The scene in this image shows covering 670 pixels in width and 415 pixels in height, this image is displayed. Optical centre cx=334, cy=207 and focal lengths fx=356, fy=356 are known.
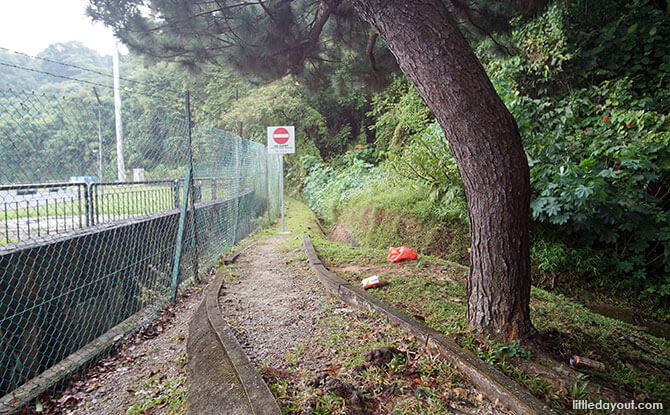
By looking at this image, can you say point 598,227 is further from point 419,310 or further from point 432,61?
point 432,61

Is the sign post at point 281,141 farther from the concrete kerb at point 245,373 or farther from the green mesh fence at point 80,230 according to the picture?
the concrete kerb at point 245,373

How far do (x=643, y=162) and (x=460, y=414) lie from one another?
4075 millimetres

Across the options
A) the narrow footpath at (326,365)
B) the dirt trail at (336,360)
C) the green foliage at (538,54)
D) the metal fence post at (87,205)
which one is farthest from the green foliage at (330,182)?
the metal fence post at (87,205)

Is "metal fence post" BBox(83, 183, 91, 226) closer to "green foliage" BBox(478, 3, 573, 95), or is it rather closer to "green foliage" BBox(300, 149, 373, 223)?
"green foliage" BBox(478, 3, 573, 95)

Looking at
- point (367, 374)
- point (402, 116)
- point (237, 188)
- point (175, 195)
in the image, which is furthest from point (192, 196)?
point (402, 116)

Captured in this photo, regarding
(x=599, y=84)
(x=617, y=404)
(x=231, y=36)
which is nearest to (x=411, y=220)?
(x=599, y=84)

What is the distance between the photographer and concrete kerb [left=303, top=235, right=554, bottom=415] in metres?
1.79

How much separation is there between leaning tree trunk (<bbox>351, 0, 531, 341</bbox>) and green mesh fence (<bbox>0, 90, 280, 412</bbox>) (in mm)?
2300

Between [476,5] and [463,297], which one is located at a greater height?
[476,5]

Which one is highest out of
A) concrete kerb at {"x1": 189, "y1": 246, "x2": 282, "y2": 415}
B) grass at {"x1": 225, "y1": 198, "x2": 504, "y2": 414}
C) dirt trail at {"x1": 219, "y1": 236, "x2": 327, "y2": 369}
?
concrete kerb at {"x1": 189, "y1": 246, "x2": 282, "y2": 415}

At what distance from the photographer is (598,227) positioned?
15.3 feet

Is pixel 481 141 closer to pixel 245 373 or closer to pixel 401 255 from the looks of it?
pixel 245 373

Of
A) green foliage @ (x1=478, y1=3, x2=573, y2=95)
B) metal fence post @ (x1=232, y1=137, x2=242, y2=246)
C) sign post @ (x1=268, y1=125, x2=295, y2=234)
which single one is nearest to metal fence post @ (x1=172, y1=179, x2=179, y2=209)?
metal fence post @ (x1=232, y1=137, x2=242, y2=246)

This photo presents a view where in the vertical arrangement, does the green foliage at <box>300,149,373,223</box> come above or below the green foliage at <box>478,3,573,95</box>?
below
